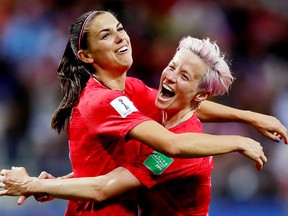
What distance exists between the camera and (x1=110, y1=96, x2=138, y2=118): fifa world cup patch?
4.10 metres

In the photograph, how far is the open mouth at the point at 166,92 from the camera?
4.44 metres

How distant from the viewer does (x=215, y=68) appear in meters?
4.43

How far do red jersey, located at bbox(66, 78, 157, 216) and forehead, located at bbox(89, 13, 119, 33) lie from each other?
11.6 inches

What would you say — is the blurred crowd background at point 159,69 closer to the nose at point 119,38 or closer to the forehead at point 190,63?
the nose at point 119,38

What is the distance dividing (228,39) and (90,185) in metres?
5.39

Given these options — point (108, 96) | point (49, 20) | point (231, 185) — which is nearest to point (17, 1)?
point (49, 20)

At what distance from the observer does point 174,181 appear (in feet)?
14.2

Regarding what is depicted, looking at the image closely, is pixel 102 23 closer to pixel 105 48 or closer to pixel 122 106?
pixel 105 48

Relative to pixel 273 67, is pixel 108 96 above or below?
below

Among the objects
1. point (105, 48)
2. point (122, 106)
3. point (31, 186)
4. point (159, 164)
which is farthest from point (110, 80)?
point (31, 186)

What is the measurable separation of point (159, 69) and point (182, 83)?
4.51m

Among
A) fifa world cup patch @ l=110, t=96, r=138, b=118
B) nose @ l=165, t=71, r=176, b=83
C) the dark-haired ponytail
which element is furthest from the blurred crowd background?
fifa world cup patch @ l=110, t=96, r=138, b=118

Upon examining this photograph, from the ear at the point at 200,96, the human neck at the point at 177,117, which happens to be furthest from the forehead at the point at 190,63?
the human neck at the point at 177,117

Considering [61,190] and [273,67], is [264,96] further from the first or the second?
[61,190]
